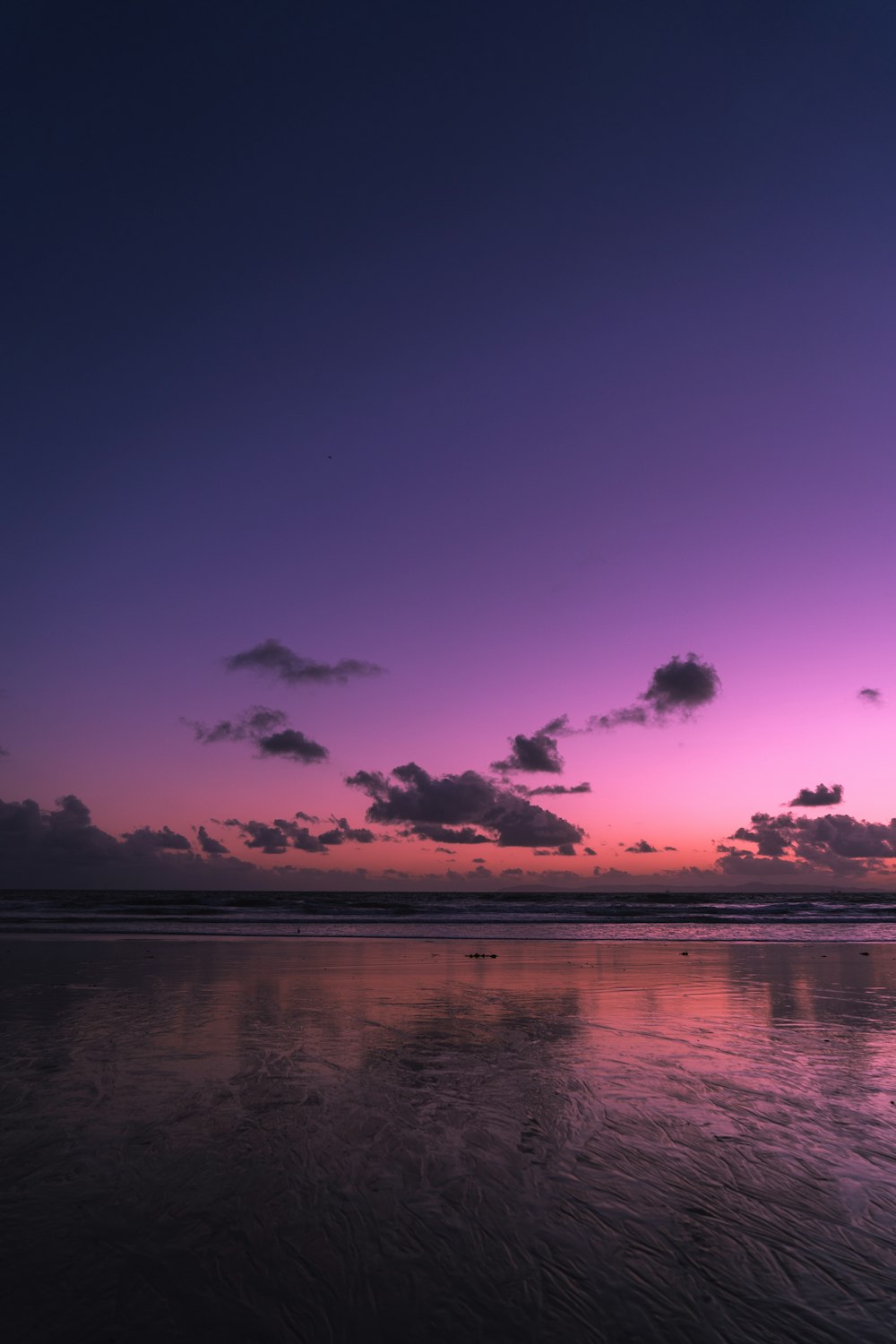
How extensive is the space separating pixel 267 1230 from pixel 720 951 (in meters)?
21.4

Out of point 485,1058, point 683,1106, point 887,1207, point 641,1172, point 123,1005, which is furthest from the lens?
point 123,1005

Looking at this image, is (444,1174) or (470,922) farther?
(470,922)

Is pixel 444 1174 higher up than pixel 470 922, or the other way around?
pixel 444 1174

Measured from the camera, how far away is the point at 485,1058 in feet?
29.5

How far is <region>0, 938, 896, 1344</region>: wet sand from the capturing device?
3.80 metres

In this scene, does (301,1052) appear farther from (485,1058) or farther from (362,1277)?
(362,1277)

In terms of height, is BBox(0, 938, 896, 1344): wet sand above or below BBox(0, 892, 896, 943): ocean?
above

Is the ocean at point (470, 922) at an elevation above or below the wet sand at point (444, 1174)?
below

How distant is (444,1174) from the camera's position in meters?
5.52

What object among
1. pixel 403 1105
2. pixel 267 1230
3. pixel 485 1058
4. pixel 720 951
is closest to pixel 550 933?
pixel 720 951

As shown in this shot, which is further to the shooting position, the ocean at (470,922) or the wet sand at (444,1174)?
the ocean at (470,922)

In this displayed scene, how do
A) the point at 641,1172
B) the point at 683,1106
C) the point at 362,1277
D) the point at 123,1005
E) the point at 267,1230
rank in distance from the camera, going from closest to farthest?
the point at 362,1277, the point at 267,1230, the point at 641,1172, the point at 683,1106, the point at 123,1005

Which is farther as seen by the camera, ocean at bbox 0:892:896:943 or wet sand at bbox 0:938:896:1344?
ocean at bbox 0:892:896:943

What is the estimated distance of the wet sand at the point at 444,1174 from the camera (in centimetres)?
380
